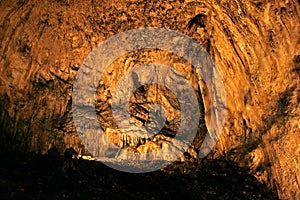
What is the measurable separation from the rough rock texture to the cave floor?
0.26 metres

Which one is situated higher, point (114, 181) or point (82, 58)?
point (82, 58)

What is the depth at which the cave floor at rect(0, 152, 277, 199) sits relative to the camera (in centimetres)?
562

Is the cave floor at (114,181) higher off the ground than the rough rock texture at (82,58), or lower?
lower

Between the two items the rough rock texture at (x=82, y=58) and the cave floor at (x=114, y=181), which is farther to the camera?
the rough rock texture at (x=82, y=58)

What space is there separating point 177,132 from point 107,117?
1.10 metres

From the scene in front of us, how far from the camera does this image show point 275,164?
613 cm

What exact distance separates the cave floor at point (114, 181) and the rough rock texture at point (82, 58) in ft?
0.85

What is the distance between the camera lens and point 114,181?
616 cm

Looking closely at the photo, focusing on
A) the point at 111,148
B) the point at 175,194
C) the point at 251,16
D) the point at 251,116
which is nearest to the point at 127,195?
the point at 175,194

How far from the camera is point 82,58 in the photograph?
738 centimetres

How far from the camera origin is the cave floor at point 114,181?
5617mm

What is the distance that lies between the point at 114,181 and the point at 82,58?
2.16 metres

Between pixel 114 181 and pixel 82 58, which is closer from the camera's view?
pixel 114 181

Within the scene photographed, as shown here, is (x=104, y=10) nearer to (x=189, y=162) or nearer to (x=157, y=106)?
(x=157, y=106)
